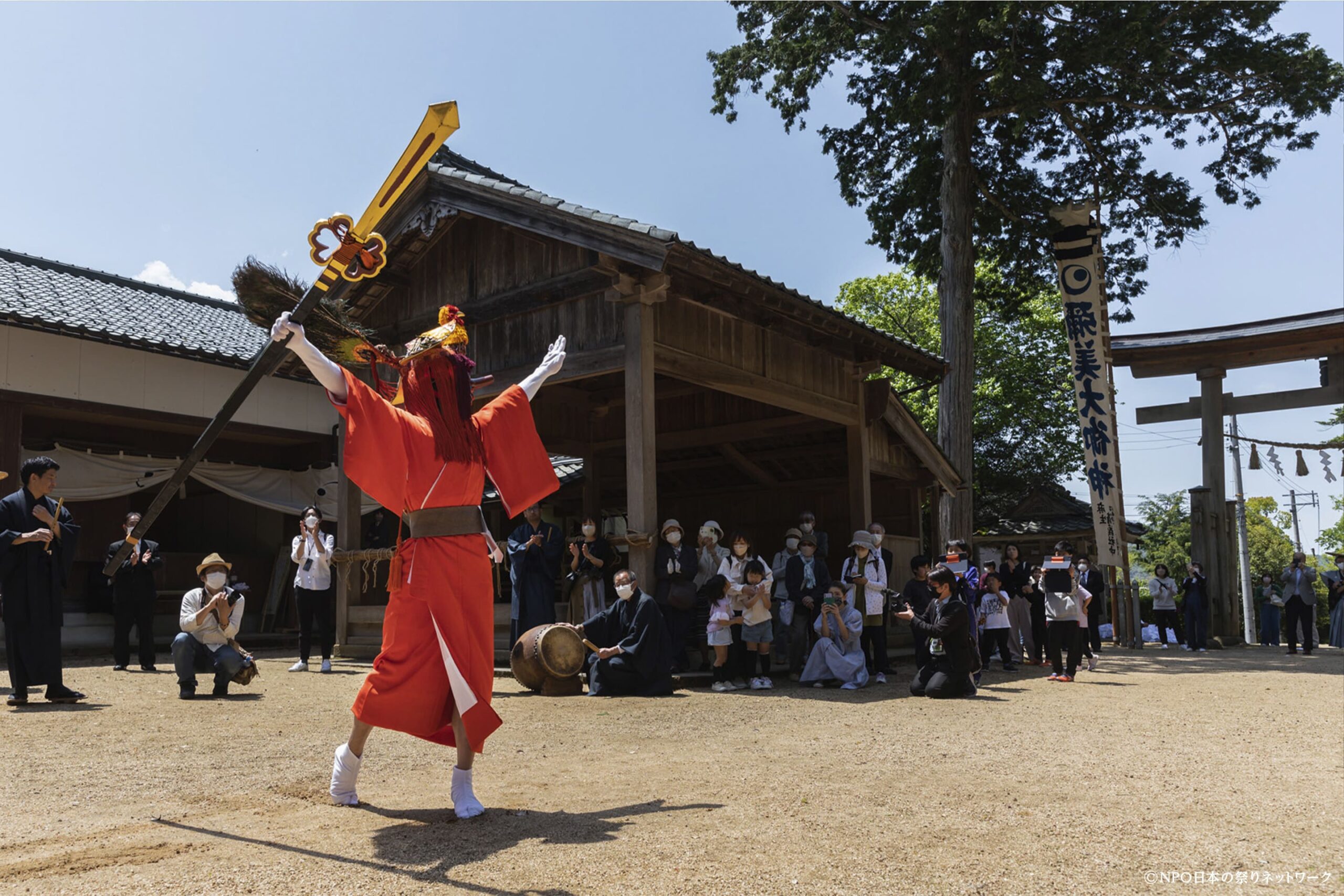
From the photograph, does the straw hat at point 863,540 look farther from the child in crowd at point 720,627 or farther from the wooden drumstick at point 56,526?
the wooden drumstick at point 56,526

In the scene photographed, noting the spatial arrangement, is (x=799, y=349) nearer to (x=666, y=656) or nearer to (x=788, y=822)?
(x=666, y=656)

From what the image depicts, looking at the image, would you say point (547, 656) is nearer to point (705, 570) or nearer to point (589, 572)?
point (589, 572)

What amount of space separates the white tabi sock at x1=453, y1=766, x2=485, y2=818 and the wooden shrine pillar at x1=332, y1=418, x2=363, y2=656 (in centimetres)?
827

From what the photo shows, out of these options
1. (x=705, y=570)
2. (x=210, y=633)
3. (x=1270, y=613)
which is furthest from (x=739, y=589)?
(x=1270, y=613)

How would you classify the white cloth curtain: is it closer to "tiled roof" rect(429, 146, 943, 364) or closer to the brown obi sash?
"tiled roof" rect(429, 146, 943, 364)

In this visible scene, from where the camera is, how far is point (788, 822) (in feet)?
12.2

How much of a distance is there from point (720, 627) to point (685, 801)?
4839 millimetres

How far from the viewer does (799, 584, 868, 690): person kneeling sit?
9.24m

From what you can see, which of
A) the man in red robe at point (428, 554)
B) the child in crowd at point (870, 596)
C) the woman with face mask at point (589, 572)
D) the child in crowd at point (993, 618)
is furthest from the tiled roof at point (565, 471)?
the man in red robe at point (428, 554)

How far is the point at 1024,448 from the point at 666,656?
2123cm

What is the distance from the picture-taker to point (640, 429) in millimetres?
9211

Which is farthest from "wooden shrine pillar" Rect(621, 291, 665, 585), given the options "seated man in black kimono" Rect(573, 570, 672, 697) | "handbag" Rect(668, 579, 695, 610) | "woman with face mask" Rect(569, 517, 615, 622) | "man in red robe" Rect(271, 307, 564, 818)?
"man in red robe" Rect(271, 307, 564, 818)

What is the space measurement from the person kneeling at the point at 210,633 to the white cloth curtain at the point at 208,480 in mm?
4544

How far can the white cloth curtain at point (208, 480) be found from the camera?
12.9m
